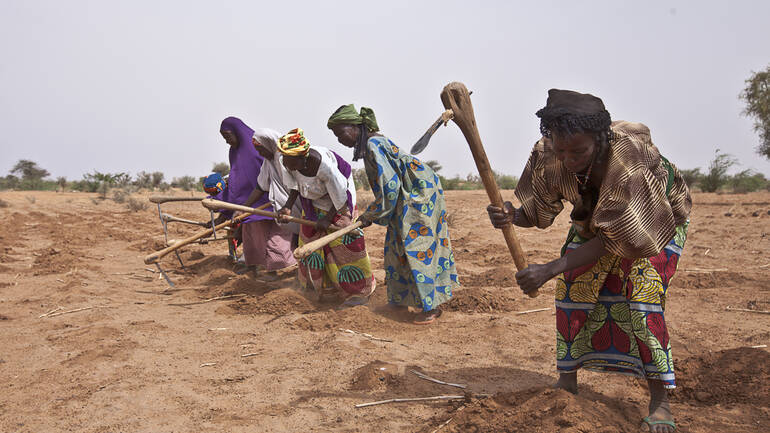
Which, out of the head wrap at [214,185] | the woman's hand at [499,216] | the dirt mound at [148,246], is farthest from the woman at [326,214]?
the dirt mound at [148,246]

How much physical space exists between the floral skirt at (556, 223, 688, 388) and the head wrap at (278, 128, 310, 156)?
273 cm

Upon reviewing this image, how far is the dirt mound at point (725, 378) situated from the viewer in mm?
2844

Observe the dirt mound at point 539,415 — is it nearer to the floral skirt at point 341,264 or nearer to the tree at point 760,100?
the floral skirt at point 341,264

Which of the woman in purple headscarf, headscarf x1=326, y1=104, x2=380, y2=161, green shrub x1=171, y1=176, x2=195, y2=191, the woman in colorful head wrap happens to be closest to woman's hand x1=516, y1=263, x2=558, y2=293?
headscarf x1=326, y1=104, x2=380, y2=161

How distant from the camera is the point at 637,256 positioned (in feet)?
7.45

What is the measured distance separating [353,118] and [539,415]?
2.89 m

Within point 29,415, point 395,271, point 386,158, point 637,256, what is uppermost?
point 386,158

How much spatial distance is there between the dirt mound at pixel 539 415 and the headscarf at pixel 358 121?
8.40 feet

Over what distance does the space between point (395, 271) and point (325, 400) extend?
5.94 feet

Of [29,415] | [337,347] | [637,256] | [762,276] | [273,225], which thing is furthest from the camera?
[273,225]

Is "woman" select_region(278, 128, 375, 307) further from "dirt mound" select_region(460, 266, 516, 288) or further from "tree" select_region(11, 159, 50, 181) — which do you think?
"tree" select_region(11, 159, 50, 181)

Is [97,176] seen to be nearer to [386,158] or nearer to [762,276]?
[386,158]

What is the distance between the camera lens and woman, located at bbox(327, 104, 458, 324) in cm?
441

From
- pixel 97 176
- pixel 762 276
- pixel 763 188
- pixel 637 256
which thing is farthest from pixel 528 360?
pixel 97 176
